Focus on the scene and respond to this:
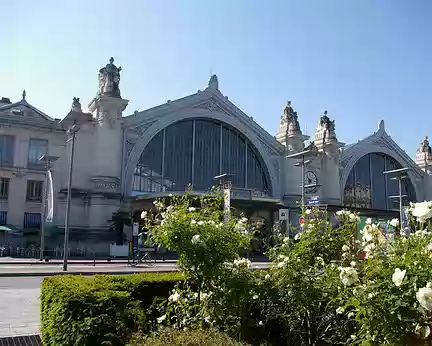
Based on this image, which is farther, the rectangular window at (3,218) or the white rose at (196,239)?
the rectangular window at (3,218)

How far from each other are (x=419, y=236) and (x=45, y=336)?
5399 millimetres

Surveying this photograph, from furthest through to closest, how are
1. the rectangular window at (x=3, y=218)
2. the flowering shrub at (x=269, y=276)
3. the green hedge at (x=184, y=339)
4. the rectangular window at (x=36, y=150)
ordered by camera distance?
the rectangular window at (x=36, y=150)
the rectangular window at (x=3, y=218)
the flowering shrub at (x=269, y=276)
the green hedge at (x=184, y=339)

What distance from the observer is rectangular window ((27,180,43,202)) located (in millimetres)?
42875

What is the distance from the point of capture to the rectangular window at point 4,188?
41594 millimetres

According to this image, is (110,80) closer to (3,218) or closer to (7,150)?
(7,150)

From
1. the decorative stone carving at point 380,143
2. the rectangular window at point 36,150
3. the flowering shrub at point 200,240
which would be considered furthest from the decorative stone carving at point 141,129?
the flowering shrub at point 200,240

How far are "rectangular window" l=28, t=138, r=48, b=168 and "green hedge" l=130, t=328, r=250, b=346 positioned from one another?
40746 mm

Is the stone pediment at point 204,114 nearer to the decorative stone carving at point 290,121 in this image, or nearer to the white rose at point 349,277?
the decorative stone carving at point 290,121

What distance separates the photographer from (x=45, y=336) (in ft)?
A: 21.6

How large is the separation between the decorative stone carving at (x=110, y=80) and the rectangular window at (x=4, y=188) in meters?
12.4

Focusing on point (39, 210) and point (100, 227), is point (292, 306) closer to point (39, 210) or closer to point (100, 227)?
point (100, 227)

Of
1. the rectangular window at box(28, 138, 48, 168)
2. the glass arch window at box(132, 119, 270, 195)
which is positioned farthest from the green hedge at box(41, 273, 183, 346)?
the rectangular window at box(28, 138, 48, 168)

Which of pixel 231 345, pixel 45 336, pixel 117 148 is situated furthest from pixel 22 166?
pixel 231 345

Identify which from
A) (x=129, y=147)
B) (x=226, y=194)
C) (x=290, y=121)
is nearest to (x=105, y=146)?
(x=129, y=147)
